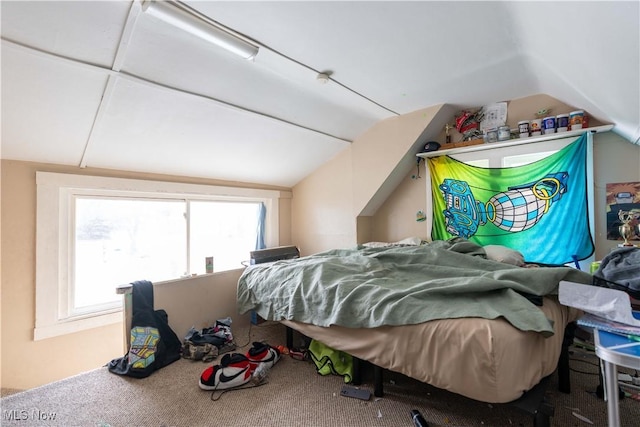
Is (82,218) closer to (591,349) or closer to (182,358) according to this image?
(182,358)

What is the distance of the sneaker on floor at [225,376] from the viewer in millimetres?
1800

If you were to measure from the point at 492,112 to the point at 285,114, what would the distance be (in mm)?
2133

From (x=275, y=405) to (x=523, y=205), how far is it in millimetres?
2764

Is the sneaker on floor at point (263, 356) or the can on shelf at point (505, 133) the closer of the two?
the sneaker on floor at point (263, 356)

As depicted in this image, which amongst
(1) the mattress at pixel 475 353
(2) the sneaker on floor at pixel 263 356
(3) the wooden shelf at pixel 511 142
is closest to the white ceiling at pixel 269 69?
(3) the wooden shelf at pixel 511 142

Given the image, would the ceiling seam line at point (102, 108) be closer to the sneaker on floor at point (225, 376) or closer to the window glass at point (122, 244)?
the window glass at point (122, 244)

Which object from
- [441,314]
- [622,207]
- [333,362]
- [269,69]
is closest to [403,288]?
[441,314]

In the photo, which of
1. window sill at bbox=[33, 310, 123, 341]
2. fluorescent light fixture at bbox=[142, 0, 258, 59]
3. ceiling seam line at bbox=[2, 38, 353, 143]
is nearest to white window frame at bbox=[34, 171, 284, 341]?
window sill at bbox=[33, 310, 123, 341]

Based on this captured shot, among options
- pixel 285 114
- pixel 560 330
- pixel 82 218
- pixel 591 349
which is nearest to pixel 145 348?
pixel 82 218

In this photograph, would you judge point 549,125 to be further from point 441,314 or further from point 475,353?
point 475,353

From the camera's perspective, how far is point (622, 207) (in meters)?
2.40

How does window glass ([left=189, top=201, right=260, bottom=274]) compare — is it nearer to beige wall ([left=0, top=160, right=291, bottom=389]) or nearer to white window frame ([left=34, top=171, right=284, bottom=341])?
white window frame ([left=34, top=171, right=284, bottom=341])

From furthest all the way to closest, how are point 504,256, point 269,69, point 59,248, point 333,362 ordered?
point 59,248 < point 269,69 < point 504,256 < point 333,362

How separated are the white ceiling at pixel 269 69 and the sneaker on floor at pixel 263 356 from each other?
6.12 ft
